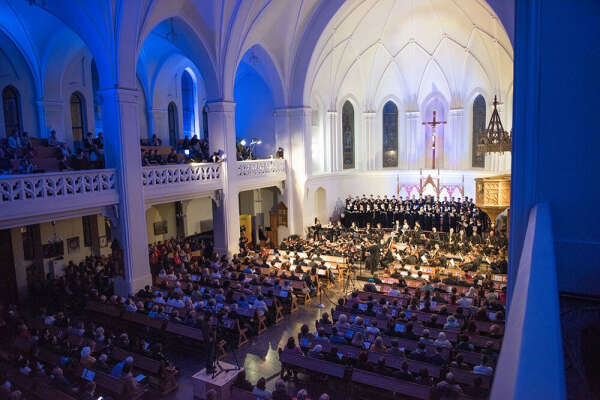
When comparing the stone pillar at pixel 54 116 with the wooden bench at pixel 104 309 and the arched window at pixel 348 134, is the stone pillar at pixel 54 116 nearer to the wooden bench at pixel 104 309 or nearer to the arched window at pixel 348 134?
the wooden bench at pixel 104 309

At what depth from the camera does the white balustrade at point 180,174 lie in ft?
53.6

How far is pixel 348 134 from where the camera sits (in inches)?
1245

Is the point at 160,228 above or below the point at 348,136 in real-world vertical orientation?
below

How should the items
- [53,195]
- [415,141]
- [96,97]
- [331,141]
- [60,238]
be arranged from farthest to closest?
1. [415,141]
2. [331,141]
3. [96,97]
4. [60,238]
5. [53,195]

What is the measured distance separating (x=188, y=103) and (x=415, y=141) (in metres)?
16.1

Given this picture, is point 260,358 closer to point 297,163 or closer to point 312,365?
point 312,365

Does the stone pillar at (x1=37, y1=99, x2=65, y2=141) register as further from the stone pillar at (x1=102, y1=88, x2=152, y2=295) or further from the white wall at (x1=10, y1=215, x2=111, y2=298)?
the stone pillar at (x1=102, y1=88, x2=152, y2=295)

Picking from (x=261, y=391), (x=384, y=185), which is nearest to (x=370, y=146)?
(x=384, y=185)

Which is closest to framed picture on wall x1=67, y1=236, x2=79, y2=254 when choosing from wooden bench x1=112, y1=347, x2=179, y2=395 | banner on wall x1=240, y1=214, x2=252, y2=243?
banner on wall x1=240, y1=214, x2=252, y2=243

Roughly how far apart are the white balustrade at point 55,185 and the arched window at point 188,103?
12317mm

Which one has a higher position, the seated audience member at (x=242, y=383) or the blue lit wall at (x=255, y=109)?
the blue lit wall at (x=255, y=109)

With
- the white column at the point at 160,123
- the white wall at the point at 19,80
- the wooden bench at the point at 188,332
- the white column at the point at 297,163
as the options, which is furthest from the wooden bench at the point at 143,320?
the white column at the point at 160,123

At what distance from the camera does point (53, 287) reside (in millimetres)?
15680

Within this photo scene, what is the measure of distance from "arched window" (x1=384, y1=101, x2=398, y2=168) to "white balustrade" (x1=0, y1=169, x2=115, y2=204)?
21874mm
